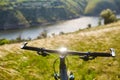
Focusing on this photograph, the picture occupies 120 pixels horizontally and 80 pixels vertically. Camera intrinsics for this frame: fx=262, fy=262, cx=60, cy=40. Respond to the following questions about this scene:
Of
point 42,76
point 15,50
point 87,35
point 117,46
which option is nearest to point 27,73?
point 42,76

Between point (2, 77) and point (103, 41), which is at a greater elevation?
point (103, 41)

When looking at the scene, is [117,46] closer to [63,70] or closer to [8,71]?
[8,71]

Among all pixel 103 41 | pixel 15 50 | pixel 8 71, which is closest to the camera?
pixel 8 71

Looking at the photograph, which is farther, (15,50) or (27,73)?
(15,50)

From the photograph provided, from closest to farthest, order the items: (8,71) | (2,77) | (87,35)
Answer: (2,77)
(8,71)
(87,35)

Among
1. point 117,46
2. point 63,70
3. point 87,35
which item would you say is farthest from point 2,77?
point 87,35

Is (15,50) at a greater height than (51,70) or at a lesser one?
greater

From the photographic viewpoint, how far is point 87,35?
44562mm

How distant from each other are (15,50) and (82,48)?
380 inches

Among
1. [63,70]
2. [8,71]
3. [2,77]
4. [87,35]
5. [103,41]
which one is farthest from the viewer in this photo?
[87,35]

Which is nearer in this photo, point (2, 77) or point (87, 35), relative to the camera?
point (2, 77)

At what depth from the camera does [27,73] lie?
85.3 feet

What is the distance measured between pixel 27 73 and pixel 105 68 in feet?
30.2

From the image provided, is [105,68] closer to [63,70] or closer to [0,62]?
[0,62]
